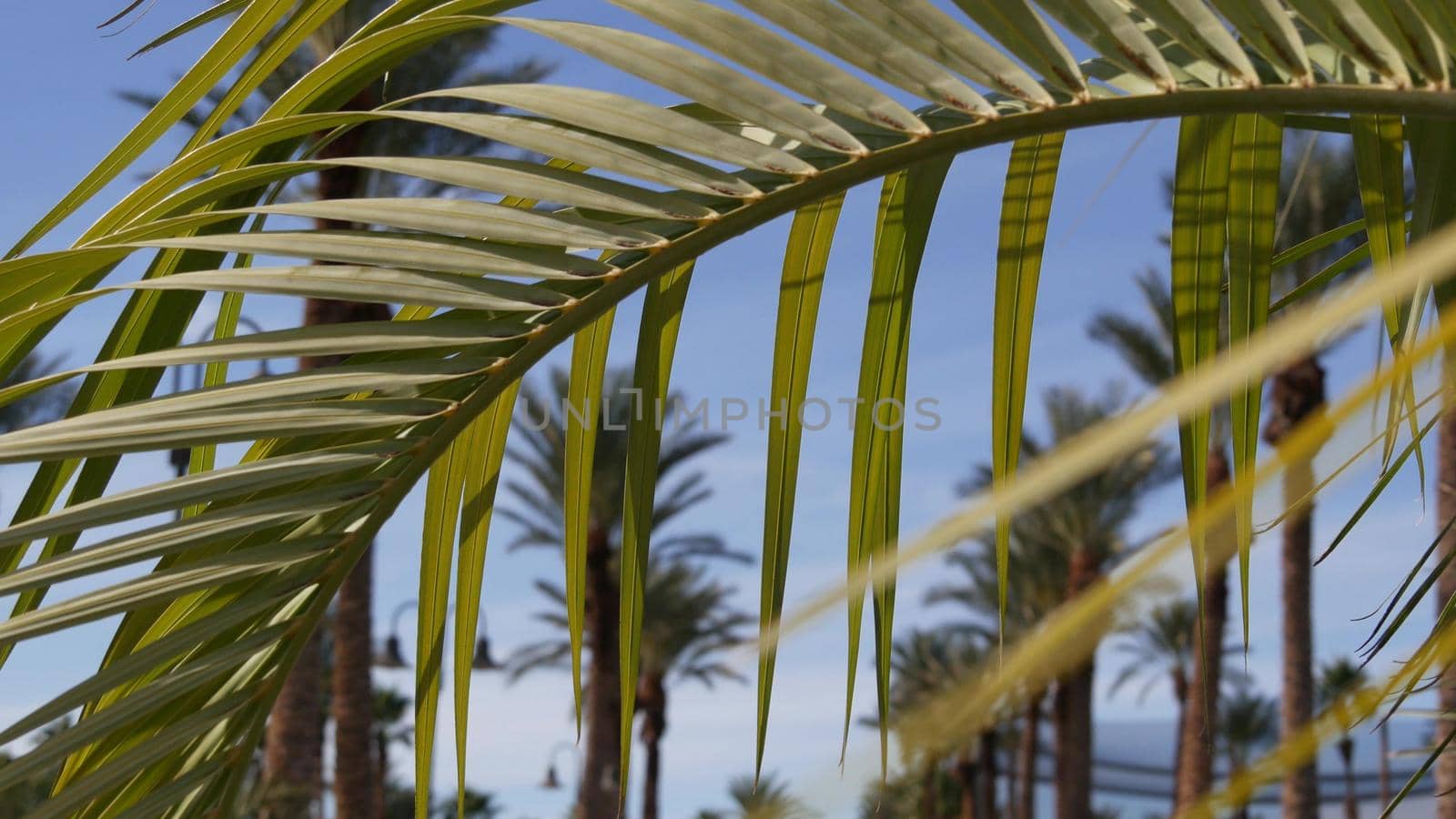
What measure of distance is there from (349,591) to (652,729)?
57.5 feet

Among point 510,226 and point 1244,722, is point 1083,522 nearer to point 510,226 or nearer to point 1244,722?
point 1244,722

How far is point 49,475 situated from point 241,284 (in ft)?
1.29

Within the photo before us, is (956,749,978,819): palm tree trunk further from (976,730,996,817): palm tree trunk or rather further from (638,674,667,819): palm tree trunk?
(638,674,667,819): palm tree trunk

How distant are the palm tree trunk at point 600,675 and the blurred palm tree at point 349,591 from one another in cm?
814

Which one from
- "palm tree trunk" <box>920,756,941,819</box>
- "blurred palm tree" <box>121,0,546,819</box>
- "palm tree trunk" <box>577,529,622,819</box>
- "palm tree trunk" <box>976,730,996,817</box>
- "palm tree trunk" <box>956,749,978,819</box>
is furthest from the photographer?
"palm tree trunk" <box>956,749,978,819</box>

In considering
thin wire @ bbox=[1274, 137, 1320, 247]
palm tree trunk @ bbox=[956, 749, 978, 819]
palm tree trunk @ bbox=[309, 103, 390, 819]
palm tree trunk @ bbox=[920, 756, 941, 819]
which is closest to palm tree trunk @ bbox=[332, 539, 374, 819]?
palm tree trunk @ bbox=[309, 103, 390, 819]

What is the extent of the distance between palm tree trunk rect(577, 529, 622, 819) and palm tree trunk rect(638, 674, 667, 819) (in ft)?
14.8

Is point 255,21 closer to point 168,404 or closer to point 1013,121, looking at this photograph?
point 168,404

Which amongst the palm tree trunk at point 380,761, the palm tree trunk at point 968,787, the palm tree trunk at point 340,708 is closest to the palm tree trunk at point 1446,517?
the palm tree trunk at point 340,708

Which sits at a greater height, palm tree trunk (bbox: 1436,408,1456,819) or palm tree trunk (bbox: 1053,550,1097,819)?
palm tree trunk (bbox: 1436,408,1456,819)

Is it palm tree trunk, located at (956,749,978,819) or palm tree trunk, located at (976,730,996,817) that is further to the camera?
palm tree trunk, located at (956,749,978,819)

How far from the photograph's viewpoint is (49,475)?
124cm

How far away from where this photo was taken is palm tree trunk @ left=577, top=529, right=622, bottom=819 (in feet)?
64.5

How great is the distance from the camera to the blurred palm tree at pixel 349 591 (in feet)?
33.9
